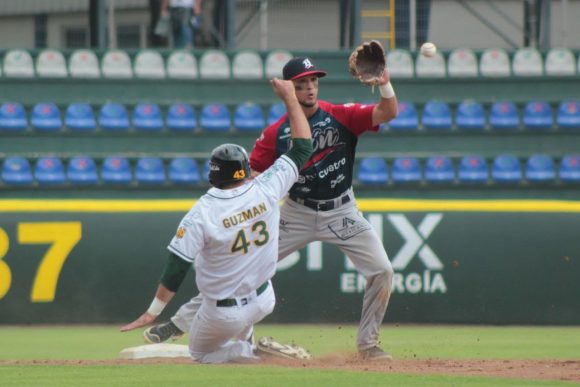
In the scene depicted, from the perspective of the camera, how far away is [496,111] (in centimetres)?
1545

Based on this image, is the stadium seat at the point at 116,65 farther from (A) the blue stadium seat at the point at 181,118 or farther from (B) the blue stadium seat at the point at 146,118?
(A) the blue stadium seat at the point at 181,118

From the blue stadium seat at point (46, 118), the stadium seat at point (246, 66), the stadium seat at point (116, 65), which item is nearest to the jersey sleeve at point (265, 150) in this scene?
the blue stadium seat at point (46, 118)

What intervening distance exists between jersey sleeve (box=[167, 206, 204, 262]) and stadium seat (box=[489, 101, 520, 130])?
379 inches

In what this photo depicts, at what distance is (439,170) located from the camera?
1493cm

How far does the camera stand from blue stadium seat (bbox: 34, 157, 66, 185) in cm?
1448

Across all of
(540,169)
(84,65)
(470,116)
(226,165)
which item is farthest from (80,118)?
(226,165)

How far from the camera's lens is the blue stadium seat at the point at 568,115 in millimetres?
15391

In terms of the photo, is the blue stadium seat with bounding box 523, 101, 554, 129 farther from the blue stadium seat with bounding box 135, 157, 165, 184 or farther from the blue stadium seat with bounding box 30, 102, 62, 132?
the blue stadium seat with bounding box 30, 102, 62, 132

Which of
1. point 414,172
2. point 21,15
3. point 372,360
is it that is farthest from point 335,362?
point 21,15

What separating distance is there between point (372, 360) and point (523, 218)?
364cm

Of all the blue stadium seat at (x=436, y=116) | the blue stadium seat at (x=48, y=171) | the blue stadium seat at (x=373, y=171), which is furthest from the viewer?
the blue stadium seat at (x=436, y=116)

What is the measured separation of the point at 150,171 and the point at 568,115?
5.87 m

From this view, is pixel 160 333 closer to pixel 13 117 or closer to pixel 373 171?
pixel 373 171

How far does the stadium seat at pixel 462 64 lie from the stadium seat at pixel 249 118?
2.85 metres
